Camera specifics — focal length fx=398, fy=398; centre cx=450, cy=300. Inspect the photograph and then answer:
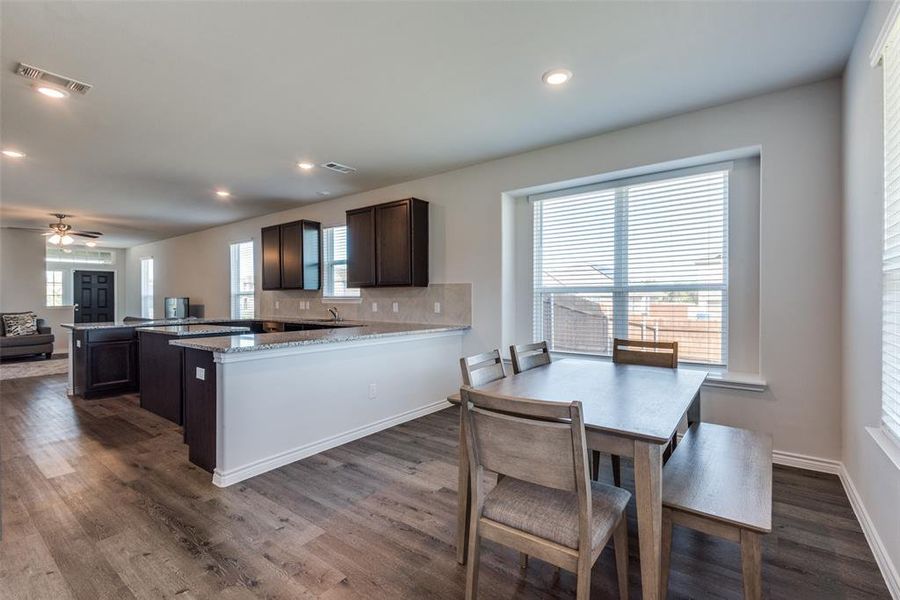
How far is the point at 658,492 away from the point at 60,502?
3135 millimetres

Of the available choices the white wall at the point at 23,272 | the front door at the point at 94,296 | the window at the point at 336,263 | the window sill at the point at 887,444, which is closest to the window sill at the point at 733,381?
the window sill at the point at 887,444

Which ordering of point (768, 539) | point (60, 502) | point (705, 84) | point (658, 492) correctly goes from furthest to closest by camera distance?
1. point (705, 84)
2. point (60, 502)
3. point (768, 539)
4. point (658, 492)

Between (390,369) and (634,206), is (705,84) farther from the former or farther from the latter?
(390,369)

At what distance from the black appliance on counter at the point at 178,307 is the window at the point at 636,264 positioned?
23.4ft

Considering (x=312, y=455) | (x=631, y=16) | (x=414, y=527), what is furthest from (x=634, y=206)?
(x=312, y=455)

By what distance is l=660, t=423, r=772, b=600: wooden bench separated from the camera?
1.31m

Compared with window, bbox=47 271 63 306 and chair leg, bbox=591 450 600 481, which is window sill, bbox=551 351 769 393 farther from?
window, bbox=47 271 63 306

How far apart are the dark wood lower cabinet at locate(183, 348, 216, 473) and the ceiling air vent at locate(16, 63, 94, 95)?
1.83 meters

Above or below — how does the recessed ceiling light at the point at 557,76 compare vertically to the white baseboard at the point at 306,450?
above

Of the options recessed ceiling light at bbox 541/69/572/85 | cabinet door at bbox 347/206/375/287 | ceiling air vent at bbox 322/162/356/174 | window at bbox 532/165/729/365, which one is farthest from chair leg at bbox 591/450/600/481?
ceiling air vent at bbox 322/162/356/174

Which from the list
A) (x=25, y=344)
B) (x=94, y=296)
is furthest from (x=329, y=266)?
(x=94, y=296)

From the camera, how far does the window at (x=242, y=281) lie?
6988 mm

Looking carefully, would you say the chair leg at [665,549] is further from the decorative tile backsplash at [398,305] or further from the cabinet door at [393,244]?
the cabinet door at [393,244]

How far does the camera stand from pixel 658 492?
1348 mm
